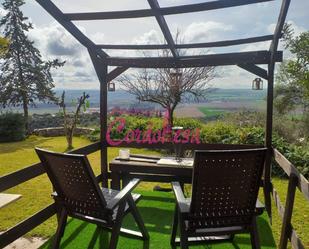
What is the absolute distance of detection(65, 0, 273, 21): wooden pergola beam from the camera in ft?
9.67

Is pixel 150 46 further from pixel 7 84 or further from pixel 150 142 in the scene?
pixel 7 84

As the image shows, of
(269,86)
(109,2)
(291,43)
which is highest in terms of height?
(291,43)

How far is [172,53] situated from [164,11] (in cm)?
137

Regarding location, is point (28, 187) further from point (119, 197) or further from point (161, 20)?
point (161, 20)

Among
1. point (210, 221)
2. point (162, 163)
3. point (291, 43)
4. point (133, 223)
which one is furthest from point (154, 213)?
point (291, 43)

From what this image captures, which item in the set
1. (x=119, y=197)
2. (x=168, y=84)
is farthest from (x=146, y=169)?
(x=168, y=84)

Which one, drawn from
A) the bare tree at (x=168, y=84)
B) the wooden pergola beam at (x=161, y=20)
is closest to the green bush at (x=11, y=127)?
the bare tree at (x=168, y=84)

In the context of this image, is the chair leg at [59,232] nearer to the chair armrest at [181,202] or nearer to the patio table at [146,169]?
the chair armrest at [181,202]

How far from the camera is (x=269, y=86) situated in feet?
13.5

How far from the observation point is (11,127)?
38.7ft

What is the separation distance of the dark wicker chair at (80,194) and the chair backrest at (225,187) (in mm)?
679

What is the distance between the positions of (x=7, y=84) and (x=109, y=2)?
44.3 feet

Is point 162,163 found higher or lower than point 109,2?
lower

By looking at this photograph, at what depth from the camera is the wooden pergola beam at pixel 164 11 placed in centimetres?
295
